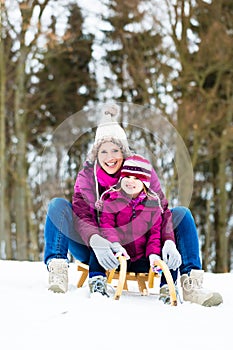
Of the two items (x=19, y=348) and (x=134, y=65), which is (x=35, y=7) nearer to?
(x=134, y=65)

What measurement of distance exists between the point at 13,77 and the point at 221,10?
12.5ft

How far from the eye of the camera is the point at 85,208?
2424mm

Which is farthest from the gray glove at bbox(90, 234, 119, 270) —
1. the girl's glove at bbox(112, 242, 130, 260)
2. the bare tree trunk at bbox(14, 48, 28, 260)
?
the bare tree trunk at bbox(14, 48, 28, 260)

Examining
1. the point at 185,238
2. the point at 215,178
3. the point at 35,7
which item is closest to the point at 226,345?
the point at 185,238

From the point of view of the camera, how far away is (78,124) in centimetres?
293

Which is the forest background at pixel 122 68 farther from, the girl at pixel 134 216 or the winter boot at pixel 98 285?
the winter boot at pixel 98 285

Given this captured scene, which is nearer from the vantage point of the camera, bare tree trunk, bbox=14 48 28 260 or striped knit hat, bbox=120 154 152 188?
striped knit hat, bbox=120 154 152 188

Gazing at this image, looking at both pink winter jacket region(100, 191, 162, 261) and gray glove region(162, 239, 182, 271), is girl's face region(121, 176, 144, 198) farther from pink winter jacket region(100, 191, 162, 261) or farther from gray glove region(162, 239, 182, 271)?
gray glove region(162, 239, 182, 271)

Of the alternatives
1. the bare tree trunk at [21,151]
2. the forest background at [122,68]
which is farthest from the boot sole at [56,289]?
the bare tree trunk at [21,151]

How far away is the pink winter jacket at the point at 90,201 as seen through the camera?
2.38 meters

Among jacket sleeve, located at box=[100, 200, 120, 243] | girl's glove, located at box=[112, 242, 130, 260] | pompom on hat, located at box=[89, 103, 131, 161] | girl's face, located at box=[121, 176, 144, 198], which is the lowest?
girl's glove, located at box=[112, 242, 130, 260]

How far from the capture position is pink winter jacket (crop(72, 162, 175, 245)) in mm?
2383

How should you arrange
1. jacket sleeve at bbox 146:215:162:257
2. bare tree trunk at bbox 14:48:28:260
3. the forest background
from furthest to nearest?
bare tree trunk at bbox 14:48:28:260, the forest background, jacket sleeve at bbox 146:215:162:257

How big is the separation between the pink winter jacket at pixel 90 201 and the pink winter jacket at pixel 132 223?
4cm
